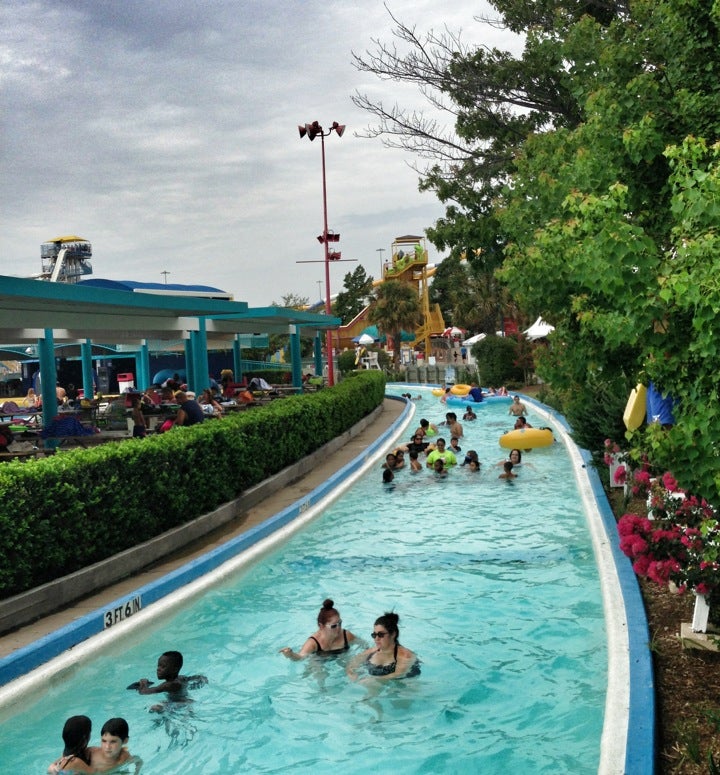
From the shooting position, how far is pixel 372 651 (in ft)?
23.9

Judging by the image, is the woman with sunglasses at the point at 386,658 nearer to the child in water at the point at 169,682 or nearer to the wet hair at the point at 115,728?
the child in water at the point at 169,682

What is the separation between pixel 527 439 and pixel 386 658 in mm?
13905

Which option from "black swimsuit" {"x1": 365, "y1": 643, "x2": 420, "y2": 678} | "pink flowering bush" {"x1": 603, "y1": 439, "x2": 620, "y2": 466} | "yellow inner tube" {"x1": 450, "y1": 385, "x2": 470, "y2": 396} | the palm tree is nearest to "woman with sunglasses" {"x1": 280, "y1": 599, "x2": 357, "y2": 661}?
"black swimsuit" {"x1": 365, "y1": 643, "x2": 420, "y2": 678}

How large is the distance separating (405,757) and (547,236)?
368 cm

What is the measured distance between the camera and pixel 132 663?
7.44m

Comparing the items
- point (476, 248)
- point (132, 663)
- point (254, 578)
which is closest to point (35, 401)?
point (476, 248)

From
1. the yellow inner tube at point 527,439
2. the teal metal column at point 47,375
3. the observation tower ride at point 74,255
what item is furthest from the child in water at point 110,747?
the observation tower ride at point 74,255

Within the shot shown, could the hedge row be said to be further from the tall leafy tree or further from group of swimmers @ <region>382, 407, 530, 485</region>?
the tall leafy tree

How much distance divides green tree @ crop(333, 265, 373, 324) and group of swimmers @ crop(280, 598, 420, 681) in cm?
8010

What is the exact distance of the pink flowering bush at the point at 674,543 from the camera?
6.43 m

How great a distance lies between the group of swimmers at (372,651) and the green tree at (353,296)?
80.1 metres

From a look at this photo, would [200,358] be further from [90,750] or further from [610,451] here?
[90,750]

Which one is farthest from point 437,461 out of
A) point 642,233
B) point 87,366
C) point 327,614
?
point 87,366

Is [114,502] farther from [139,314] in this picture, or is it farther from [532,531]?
[139,314]
